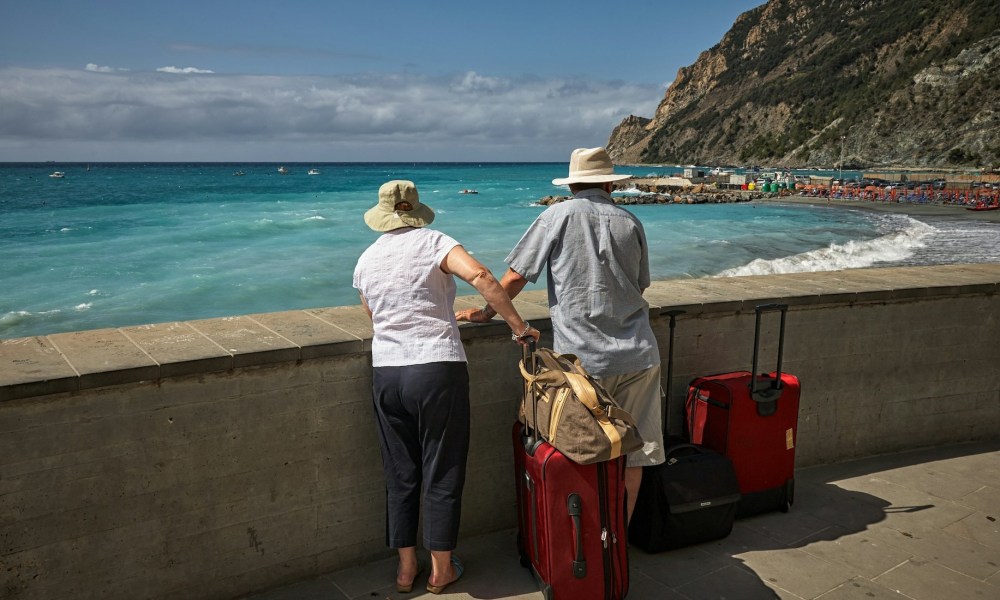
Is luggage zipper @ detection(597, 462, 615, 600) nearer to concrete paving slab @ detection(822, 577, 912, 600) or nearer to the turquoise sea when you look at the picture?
concrete paving slab @ detection(822, 577, 912, 600)

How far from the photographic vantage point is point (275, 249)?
3556 centimetres

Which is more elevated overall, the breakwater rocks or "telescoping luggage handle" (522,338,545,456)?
"telescoping luggage handle" (522,338,545,456)

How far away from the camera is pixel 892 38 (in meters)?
125

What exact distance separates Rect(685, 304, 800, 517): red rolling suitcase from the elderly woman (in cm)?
132

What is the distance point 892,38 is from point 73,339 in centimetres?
14399

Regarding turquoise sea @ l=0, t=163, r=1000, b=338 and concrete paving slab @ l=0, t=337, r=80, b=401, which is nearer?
concrete paving slab @ l=0, t=337, r=80, b=401

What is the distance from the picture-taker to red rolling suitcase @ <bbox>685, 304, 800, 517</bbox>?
3.96 meters

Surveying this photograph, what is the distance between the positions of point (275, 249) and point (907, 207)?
136 feet

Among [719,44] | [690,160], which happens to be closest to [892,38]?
[690,160]

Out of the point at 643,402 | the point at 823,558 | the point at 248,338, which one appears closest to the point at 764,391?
the point at 823,558

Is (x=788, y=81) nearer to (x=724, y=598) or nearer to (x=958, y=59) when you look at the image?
(x=958, y=59)

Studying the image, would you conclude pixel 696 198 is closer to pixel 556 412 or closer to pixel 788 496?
pixel 788 496

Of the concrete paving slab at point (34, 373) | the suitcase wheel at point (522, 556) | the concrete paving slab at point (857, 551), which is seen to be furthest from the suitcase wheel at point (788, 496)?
the concrete paving slab at point (34, 373)

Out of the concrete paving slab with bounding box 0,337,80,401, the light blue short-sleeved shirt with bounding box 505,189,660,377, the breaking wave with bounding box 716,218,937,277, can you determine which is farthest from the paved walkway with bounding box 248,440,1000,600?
the breaking wave with bounding box 716,218,937,277
